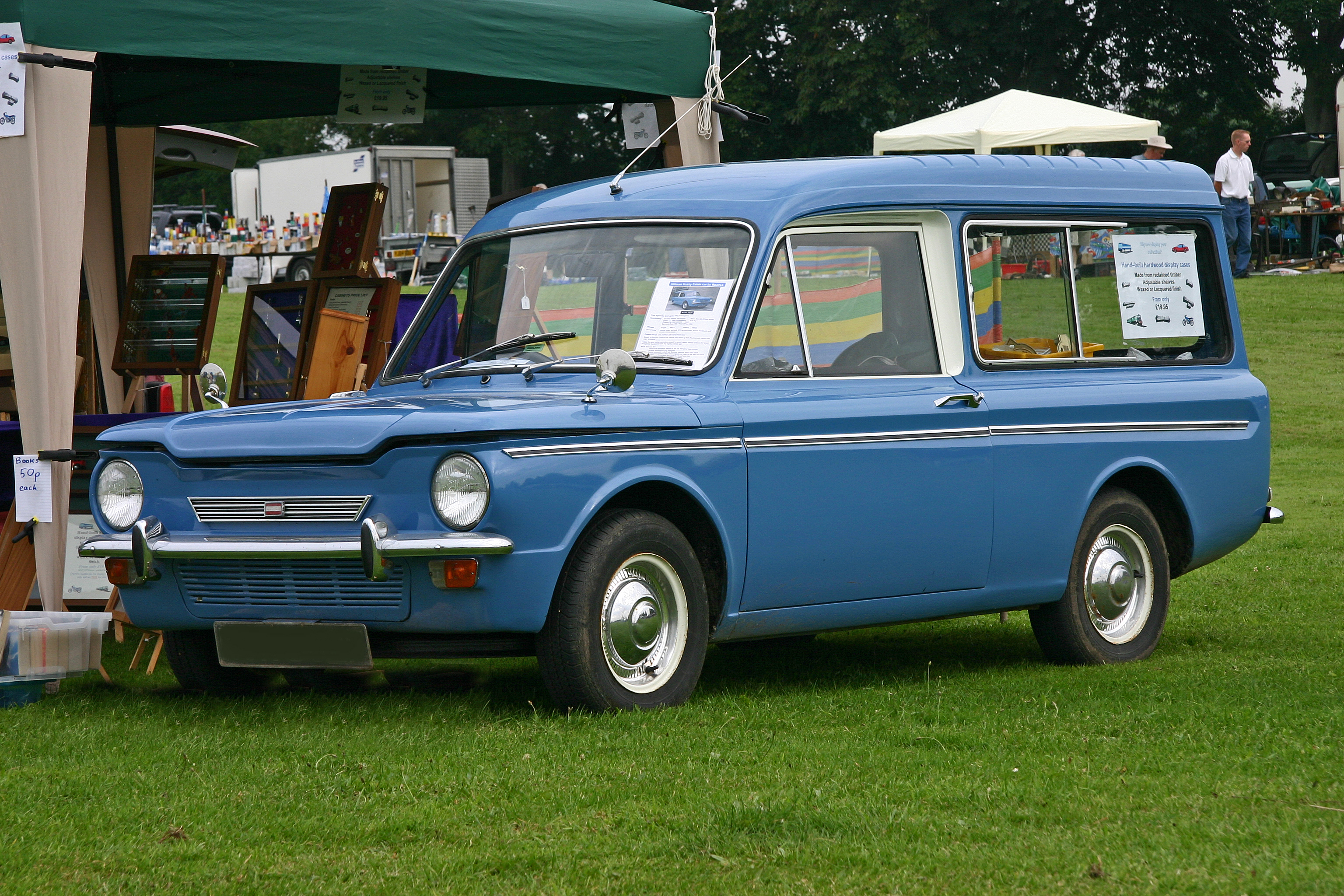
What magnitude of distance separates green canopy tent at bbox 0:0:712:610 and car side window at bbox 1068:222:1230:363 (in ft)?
7.50

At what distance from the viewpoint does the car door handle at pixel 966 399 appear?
21.6 feet

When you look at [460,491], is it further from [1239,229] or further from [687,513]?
[1239,229]

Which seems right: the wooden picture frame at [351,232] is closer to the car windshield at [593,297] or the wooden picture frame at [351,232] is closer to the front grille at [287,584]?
the car windshield at [593,297]

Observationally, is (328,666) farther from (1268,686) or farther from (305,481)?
(1268,686)

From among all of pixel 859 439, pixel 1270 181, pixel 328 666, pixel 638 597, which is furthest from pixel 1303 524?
pixel 1270 181

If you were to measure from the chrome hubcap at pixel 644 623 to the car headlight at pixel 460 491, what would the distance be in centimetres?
54

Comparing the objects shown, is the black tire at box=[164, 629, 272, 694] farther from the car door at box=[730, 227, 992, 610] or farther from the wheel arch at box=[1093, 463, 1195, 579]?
the wheel arch at box=[1093, 463, 1195, 579]

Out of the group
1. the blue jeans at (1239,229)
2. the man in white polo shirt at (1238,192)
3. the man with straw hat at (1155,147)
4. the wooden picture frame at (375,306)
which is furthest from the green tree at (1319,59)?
the wooden picture frame at (375,306)

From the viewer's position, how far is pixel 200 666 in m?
6.37

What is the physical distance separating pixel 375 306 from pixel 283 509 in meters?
4.30

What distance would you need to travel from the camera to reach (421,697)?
244 inches

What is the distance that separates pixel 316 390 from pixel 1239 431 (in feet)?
16.0

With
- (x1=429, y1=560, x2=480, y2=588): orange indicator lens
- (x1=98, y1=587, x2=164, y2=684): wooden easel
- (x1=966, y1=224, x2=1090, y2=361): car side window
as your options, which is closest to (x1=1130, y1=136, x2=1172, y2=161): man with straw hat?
(x1=966, y1=224, x2=1090, y2=361): car side window

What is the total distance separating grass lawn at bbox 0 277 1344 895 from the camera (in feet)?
13.3
